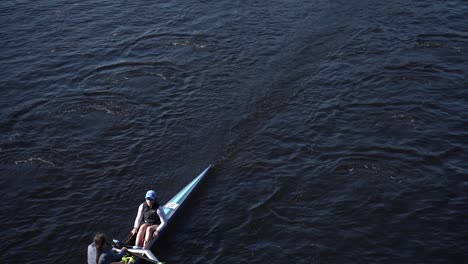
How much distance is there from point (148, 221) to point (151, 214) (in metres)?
0.34

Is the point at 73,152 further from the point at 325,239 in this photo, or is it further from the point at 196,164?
the point at 325,239

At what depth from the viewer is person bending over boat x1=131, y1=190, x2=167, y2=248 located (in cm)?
2158

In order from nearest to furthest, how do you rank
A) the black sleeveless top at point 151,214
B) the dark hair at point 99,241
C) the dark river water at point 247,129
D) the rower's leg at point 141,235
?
the dark hair at point 99,241 < the rower's leg at point 141,235 < the black sleeveless top at point 151,214 < the dark river water at point 247,129

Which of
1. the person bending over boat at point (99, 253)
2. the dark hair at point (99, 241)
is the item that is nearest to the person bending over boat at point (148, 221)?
the person bending over boat at point (99, 253)

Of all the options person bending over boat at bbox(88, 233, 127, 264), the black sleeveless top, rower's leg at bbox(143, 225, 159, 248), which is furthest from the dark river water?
person bending over boat at bbox(88, 233, 127, 264)

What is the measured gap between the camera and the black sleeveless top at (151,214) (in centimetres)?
2200

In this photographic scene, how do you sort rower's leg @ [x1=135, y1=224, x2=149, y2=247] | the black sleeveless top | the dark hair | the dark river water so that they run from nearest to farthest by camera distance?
the dark hair
rower's leg @ [x1=135, y1=224, x2=149, y2=247]
the black sleeveless top
the dark river water

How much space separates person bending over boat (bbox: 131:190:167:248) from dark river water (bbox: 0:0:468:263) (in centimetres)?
98

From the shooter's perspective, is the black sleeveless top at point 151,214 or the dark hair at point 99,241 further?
the black sleeveless top at point 151,214

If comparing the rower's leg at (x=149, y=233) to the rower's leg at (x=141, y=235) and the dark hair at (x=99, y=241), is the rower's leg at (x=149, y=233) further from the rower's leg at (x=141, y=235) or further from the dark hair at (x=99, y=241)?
the dark hair at (x=99, y=241)

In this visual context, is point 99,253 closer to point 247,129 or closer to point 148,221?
point 148,221

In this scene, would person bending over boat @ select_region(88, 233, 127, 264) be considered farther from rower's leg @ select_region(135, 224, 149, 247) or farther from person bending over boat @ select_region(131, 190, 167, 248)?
person bending over boat @ select_region(131, 190, 167, 248)

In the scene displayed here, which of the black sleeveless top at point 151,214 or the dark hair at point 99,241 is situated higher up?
the dark hair at point 99,241

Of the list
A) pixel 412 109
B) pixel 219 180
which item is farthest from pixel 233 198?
pixel 412 109
